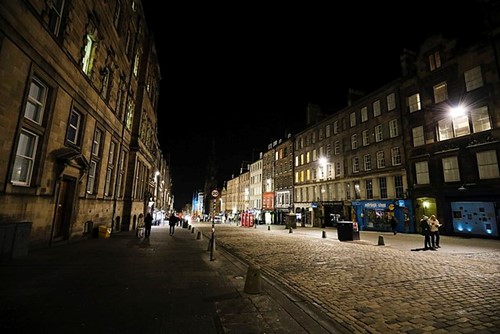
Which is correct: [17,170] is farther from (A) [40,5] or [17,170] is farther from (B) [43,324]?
(B) [43,324]

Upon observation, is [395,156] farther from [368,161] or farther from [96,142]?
[96,142]

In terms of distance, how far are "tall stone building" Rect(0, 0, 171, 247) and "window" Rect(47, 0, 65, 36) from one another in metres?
0.04

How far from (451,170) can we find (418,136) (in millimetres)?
4560

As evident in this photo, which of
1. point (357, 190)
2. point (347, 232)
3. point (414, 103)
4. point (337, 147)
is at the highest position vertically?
point (414, 103)

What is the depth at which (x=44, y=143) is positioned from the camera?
10.6 metres

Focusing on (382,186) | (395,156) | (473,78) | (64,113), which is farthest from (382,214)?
(64,113)

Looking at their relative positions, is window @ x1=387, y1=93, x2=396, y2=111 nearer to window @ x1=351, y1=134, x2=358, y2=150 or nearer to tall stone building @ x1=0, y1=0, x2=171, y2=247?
window @ x1=351, y1=134, x2=358, y2=150

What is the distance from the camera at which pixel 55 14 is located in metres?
11.1

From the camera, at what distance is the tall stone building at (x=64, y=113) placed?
28.8ft

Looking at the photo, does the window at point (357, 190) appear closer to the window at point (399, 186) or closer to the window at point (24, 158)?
the window at point (399, 186)

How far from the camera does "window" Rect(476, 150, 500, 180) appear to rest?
19.3 metres

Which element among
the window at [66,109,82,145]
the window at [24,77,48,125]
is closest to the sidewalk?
the window at [24,77,48,125]

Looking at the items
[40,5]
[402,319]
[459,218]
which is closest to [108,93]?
[40,5]

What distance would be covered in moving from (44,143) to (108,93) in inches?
341
